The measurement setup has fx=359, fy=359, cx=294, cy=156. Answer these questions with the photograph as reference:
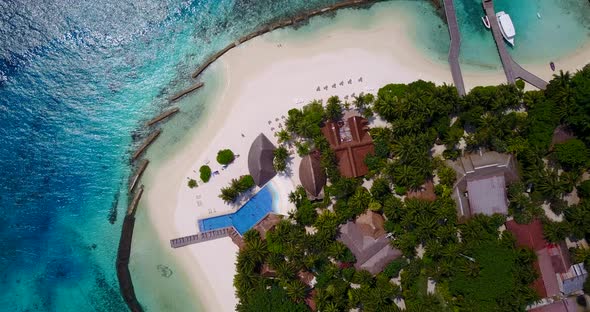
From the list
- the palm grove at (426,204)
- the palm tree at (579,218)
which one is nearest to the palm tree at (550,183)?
the palm grove at (426,204)

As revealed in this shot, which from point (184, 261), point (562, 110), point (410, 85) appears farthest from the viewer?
point (184, 261)

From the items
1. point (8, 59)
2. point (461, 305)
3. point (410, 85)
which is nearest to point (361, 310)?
point (461, 305)

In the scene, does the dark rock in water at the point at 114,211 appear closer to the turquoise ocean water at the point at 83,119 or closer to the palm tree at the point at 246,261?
the turquoise ocean water at the point at 83,119

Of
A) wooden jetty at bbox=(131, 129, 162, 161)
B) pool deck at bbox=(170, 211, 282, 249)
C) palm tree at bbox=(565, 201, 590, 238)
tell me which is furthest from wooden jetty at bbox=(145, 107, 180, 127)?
palm tree at bbox=(565, 201, 590, 238)

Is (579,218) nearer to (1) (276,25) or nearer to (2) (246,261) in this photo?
(2) (246,261)

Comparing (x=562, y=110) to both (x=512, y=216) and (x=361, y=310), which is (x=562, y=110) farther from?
(x=361, y=310)
